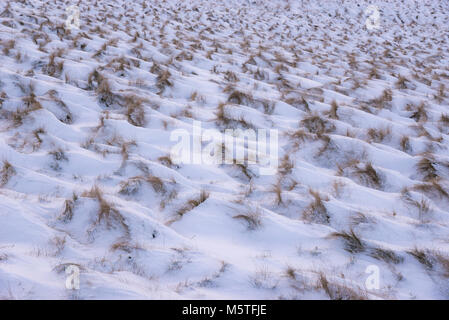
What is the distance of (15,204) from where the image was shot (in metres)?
2.10

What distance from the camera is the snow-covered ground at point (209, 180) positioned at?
5.79ft

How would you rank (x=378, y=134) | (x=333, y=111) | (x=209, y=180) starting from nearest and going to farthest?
(x=209, y=180)
(x=378, y=134)
(x=333, y=111)

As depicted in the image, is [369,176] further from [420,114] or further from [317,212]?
[420,114]

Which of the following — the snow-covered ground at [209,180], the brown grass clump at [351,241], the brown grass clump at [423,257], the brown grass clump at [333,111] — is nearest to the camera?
the snow-covered ground at [209,180]

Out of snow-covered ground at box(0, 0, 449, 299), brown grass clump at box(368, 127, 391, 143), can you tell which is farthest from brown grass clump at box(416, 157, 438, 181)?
brown grass clump at box(368, 127, 391, 143)

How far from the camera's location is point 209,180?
8.60 ft

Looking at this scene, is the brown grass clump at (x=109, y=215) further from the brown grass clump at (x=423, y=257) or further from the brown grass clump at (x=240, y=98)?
the brown grass clump at (x=240, y=98)

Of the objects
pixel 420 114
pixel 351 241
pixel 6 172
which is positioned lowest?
pixel 6 172

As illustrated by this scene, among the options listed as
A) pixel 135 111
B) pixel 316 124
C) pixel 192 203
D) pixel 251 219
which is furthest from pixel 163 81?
pixel 251 219

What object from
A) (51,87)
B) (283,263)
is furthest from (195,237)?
(51,87)

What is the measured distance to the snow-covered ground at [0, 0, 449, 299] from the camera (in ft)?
5.79

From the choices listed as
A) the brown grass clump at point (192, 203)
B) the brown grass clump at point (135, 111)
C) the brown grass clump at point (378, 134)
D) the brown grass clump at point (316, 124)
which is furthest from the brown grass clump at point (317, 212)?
the brown grass clump at point (135, 111)

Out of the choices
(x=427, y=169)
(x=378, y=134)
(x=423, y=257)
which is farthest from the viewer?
(x=378, y=134)

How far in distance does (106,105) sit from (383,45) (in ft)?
24.5
